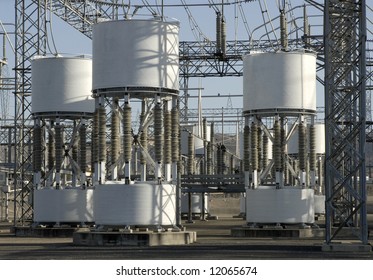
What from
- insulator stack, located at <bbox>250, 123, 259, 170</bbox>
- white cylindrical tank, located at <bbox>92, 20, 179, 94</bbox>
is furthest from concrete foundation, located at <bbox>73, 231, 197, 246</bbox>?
insulator stack, located at <bbox>250, 123, 259, 170</bbox>

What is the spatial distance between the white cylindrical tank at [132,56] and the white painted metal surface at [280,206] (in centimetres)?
786

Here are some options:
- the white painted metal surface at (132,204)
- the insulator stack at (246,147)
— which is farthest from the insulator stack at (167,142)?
the insulator stack at (246,147)

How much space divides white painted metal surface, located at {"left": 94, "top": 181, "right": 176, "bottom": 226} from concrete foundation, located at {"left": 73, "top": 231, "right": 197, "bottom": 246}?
0.69 meters

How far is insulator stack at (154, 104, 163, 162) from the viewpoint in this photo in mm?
32656

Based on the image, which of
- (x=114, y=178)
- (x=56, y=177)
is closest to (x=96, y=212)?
(x=114, y=178)

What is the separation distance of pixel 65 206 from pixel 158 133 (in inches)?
327

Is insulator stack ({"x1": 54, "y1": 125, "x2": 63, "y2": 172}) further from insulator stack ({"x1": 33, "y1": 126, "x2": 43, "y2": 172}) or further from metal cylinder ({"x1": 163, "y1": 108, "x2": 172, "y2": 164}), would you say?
metal cylinder ({"x1": 163, "y1": 108, "x2": 172, "y2": 164})

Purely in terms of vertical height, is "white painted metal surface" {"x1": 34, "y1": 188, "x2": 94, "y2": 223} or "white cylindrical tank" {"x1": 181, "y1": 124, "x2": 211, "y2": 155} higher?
"white cylindrical tank" {"x1": 181, "y1": 124, "x2": 211, "y2": 155}

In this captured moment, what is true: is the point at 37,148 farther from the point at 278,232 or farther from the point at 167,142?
the point at 278,232

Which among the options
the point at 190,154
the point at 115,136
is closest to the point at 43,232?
the point at 115,136

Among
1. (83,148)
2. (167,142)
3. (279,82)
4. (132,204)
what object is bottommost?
(132,204)

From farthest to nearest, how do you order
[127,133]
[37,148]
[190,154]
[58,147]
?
[190,154]
[37,148]
[58,147]
[127,133]

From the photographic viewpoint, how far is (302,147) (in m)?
39.7

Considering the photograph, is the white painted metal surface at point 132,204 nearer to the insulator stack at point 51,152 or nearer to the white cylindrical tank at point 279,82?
the white cylindrical tank at point 279,82
